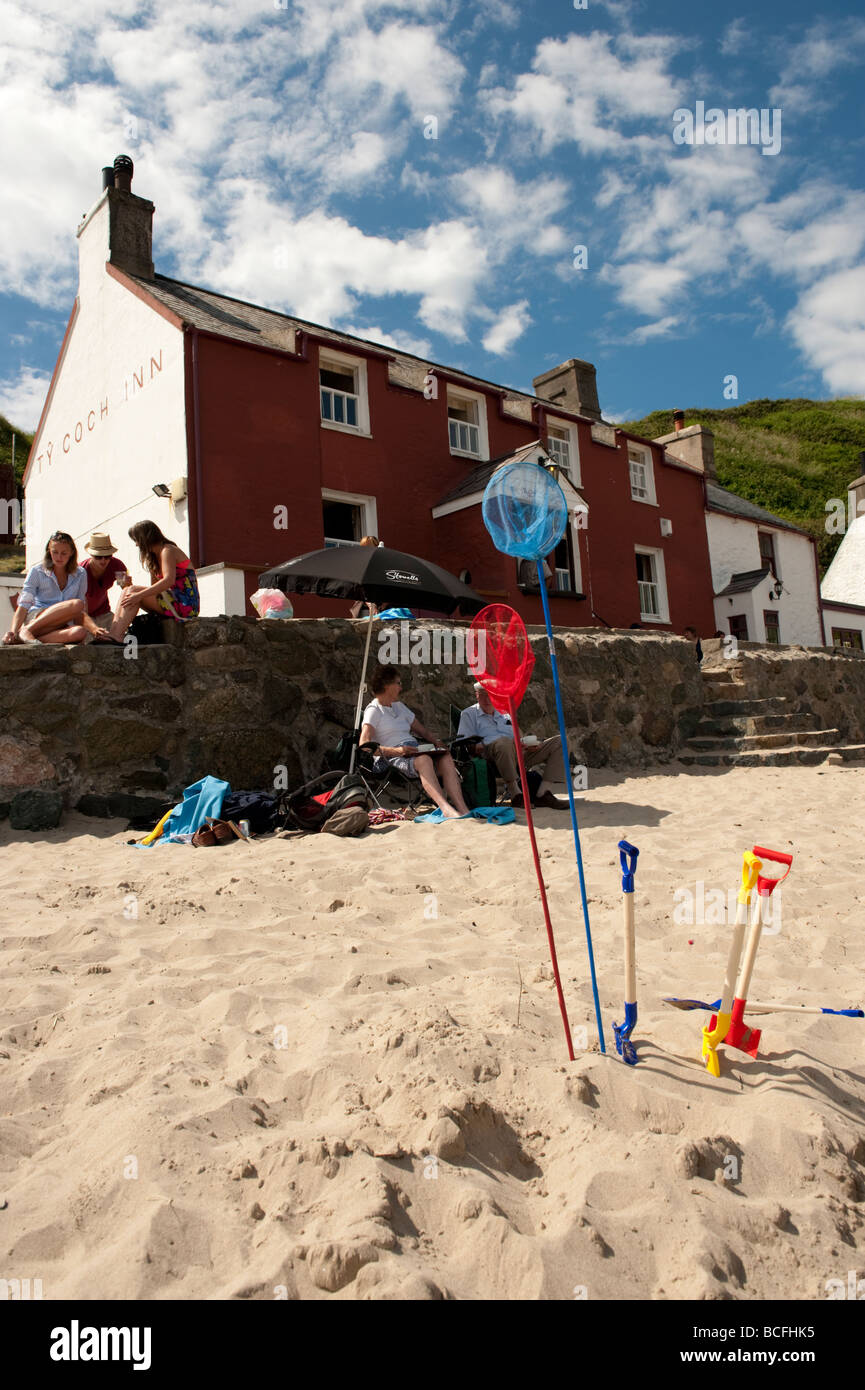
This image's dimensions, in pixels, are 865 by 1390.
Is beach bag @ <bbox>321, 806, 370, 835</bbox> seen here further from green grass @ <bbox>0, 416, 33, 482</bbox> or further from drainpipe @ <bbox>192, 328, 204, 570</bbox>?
green grass @ <bbox>0, 416, 33, 482</bbox>

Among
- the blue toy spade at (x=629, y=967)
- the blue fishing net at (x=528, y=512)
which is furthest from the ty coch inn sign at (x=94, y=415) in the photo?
the blue toy spade at (x=629, y=967)

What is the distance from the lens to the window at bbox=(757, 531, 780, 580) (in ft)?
74.0

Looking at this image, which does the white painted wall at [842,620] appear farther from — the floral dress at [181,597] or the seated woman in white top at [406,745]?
the floral dress at [181,597]

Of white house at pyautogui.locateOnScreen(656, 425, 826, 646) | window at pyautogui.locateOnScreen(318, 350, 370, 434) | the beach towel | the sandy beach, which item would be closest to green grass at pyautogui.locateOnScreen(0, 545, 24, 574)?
window at pyautogui.locateOnScreen(318, 350, 370, 434)

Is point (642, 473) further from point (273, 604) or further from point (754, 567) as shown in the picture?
point (273, 604)

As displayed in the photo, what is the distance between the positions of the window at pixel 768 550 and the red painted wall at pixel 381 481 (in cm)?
380

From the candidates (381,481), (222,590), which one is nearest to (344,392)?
(381,481)

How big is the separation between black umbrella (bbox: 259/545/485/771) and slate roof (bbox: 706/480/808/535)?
54.7 ft

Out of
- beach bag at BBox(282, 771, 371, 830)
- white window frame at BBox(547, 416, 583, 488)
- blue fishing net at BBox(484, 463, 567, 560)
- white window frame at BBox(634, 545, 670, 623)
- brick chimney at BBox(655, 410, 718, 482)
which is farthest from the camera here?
brick chimney at BBox(655, 410, 718, 482)

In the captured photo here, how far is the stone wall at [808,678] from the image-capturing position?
34.2 feet

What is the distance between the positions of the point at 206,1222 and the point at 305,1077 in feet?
1.72

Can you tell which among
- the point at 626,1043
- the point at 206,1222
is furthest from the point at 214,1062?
the point at 626,1043
